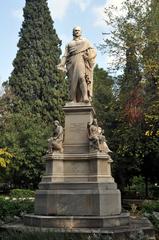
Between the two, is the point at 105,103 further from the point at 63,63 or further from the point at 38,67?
the point at 63,63

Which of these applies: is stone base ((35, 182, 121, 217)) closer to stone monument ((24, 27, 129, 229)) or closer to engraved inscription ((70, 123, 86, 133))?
stone monument ((24, 27, 129, 229))

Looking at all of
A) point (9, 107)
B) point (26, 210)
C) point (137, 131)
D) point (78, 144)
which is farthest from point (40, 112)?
point (78, 144)

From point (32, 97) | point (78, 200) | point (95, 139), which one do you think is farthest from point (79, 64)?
point (32, 97)

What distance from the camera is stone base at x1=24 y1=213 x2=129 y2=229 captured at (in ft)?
35.1

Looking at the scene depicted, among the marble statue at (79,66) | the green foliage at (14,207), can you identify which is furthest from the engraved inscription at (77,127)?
the green foliage at (14,207)

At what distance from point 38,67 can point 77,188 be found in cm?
2866

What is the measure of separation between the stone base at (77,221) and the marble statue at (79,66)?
3.93 m

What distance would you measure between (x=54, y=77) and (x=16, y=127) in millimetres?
7918

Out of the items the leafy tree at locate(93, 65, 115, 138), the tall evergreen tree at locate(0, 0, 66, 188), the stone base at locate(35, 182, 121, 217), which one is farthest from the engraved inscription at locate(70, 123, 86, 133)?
the tall evergreen tree at locate(0, 0, 66, 188)

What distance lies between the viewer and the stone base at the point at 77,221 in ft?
35.1

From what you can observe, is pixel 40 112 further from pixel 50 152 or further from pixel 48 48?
pixel 50 152

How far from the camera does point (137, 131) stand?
23.6 meters

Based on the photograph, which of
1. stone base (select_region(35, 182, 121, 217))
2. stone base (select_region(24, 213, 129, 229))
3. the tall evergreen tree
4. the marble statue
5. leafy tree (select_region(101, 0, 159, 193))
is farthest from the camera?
the tall evergreen tree

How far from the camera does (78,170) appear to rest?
483 inches
